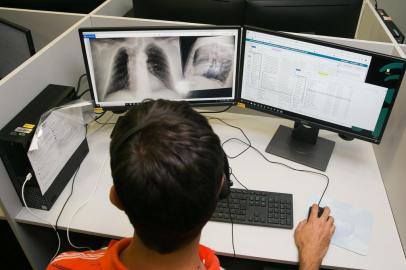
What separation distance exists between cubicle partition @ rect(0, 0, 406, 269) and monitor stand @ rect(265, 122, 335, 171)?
0.21 meters

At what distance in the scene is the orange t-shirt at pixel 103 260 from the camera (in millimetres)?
732

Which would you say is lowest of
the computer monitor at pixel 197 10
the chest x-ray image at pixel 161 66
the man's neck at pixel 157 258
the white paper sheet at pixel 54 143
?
the white paper sheet at pixel 54 143

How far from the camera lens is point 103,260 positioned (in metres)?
0.75

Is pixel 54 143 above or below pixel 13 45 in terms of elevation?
below

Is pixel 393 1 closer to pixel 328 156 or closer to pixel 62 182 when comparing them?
pixel 328 156

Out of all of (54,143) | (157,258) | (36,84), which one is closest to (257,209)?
(157,258)

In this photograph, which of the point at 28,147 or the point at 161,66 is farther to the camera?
the point at 161,66

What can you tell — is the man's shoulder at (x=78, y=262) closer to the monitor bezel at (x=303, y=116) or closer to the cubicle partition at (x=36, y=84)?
the cubicle partition at (x=36, y=84)

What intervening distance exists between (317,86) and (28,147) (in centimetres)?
96

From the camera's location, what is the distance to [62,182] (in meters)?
1.32

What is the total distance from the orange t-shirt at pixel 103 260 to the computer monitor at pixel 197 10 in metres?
1.15

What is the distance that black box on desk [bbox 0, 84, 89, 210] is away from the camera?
3.70 ft

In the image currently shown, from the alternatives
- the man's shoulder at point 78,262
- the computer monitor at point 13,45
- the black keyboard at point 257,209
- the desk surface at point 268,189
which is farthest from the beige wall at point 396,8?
the man's shoulder at point 78,262

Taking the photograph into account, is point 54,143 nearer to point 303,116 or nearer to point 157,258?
point 157,258
